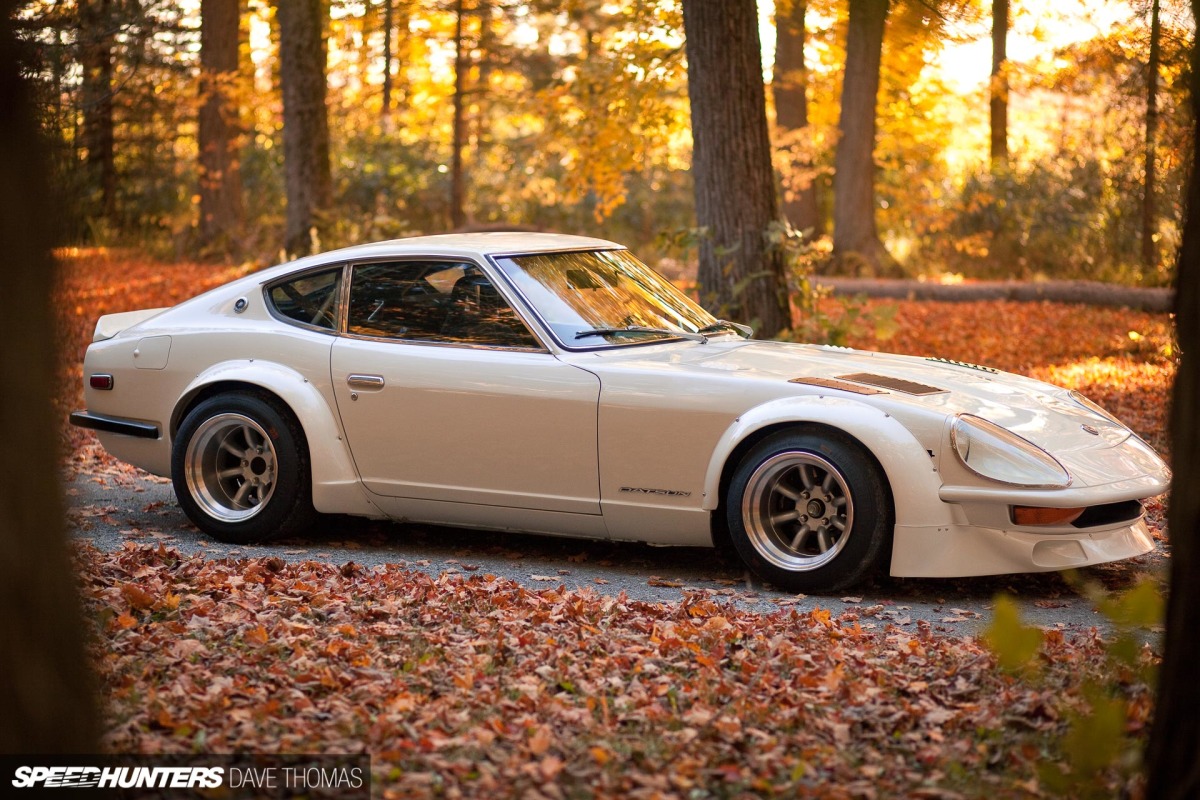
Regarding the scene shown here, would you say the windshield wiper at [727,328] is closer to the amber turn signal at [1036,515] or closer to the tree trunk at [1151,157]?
the amber turn signal at [1036,515]

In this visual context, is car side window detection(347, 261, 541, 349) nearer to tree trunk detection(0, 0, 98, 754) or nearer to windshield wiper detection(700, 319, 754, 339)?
windshield wiper detection(700, 319, 754, 339)

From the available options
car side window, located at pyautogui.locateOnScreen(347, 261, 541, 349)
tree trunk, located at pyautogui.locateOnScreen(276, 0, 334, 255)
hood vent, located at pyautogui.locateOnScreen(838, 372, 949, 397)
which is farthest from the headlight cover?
tree trunk, located at pyautogui.locateOnScreen(276, 0, 334, 255)

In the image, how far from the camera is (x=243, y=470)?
6680mm

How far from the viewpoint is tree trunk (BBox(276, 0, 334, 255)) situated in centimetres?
1653

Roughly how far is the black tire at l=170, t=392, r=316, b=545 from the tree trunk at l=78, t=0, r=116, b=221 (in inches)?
206

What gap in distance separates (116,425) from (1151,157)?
13.1 meters

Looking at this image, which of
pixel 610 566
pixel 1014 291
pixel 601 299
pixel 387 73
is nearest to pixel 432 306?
pixel 601 299

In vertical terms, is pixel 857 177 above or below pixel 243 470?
above

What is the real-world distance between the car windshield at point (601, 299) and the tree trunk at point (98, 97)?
590 cm

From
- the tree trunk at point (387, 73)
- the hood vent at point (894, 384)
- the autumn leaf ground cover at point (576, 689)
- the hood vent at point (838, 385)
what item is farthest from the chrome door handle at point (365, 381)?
the tree trunk at point (387, 73)

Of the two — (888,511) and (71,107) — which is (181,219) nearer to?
(71,107)

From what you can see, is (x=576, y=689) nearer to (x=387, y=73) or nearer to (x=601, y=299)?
(x=601, y=299)

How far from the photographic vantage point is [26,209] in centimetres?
277

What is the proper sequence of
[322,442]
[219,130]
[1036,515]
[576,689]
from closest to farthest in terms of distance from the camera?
[576,689] → [1036,515] → [322,442] → [219,130]
